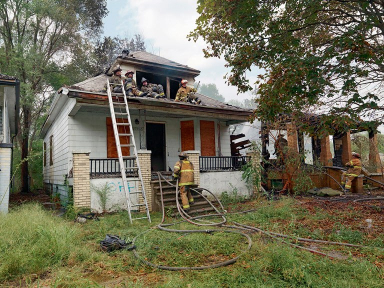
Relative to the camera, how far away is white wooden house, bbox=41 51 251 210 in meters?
9.50

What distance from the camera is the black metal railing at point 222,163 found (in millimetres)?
10940

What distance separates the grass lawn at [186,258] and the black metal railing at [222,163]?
4.78m

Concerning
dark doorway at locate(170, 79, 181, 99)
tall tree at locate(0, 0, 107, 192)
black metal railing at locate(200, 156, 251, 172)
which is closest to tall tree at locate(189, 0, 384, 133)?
black metal railing at locate(200, 156, 251, 172)

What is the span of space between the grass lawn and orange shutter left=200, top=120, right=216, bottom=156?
262 inches

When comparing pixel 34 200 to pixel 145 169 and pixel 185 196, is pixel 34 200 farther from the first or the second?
pixel 185 196

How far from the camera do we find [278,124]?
37.2 ft

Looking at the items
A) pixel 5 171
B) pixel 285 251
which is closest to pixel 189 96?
pixel 5 171

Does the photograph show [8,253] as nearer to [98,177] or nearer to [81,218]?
[81,218]

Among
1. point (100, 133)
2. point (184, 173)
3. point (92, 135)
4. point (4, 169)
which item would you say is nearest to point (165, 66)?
point (100, 133)

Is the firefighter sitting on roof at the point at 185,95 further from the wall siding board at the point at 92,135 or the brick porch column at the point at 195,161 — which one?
the brick porch column at the point at 195,161

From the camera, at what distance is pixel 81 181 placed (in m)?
8.04

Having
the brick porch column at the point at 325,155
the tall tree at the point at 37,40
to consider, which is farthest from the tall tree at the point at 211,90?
the brick porch column at the point at 325,155

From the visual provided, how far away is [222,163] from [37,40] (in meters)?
15.8

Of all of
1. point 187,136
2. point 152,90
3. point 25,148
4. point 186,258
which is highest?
point 152,90
